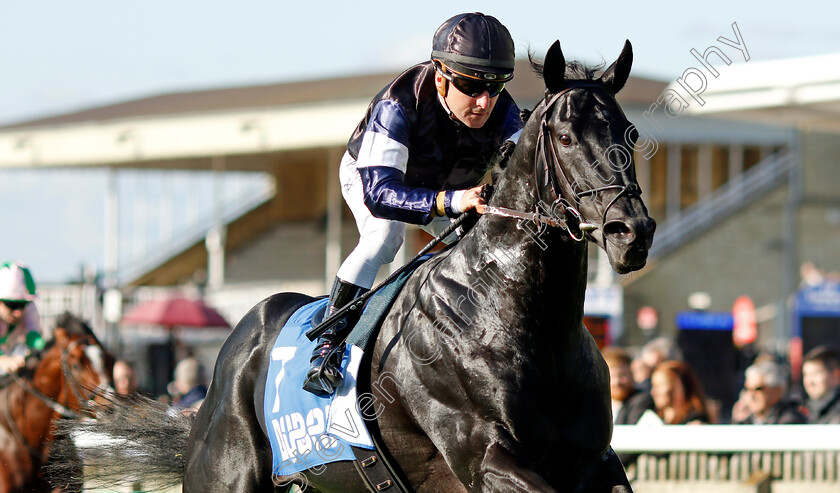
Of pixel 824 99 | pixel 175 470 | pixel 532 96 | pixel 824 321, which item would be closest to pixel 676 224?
pixel 532 96

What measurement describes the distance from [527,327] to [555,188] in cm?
48

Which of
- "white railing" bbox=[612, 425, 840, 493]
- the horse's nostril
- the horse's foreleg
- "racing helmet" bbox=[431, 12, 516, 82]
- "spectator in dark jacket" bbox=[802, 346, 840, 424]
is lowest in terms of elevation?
"white railing" bbox=[612, 425, 840, 493]

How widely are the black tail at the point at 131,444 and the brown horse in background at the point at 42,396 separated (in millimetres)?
449

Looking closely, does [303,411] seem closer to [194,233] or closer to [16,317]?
[16,317]

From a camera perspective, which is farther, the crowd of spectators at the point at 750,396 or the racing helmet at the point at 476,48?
the crowd of spectators at the point at 750,396

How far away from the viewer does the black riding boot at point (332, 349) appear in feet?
14.3

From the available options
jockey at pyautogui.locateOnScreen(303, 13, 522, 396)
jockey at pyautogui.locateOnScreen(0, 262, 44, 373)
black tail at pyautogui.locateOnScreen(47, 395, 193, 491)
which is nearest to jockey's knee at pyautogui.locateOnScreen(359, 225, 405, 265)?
jockey at pyautogui.locateOnScreen(303, 13, 522, 396)

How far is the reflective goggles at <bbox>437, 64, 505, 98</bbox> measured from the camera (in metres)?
4.18

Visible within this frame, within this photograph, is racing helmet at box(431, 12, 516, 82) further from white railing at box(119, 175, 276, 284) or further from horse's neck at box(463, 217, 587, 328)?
white railing at box(119, 175, 276, 284)

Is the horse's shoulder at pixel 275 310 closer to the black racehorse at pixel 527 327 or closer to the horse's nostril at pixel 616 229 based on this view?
the black racehorse at pixel 527 327

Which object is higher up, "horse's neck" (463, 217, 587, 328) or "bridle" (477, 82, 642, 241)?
"bridle" (477, 82, 642, 241)

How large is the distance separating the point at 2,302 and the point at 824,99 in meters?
11.8

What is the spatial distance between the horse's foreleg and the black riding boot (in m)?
0.84

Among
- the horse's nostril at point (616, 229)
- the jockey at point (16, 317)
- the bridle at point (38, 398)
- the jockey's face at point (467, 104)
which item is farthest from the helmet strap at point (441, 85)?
the jockey at point (16, 317)
